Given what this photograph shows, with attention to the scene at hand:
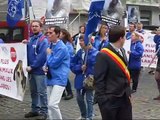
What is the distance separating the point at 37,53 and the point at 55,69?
1177 mm

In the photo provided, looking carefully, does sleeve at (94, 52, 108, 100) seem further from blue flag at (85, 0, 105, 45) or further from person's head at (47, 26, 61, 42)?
blue flag at (85, 0, 105, 45)

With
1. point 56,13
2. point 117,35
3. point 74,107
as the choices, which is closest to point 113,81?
point 117,35

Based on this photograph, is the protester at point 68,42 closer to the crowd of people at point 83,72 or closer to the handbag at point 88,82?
the crowd of people at point 83,72

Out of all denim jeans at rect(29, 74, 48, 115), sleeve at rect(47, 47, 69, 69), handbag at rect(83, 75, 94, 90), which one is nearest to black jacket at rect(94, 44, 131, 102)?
sleeve at rect(47, 47, 69, 69)

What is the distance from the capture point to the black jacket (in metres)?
5.68

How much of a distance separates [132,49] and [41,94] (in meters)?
4.26

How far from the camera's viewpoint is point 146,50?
50.8ft

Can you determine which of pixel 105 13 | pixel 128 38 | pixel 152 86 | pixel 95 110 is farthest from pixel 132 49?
pixel 105 13

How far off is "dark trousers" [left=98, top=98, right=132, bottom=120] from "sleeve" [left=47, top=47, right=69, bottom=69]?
6.34 ft

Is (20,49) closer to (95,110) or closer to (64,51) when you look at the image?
(64,51)

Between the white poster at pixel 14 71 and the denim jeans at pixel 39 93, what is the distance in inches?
7.5

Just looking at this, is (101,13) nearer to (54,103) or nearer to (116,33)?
(54,103)

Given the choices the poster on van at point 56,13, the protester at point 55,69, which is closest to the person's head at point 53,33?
the protester at point 55,69

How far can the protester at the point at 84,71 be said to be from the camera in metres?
8.22
